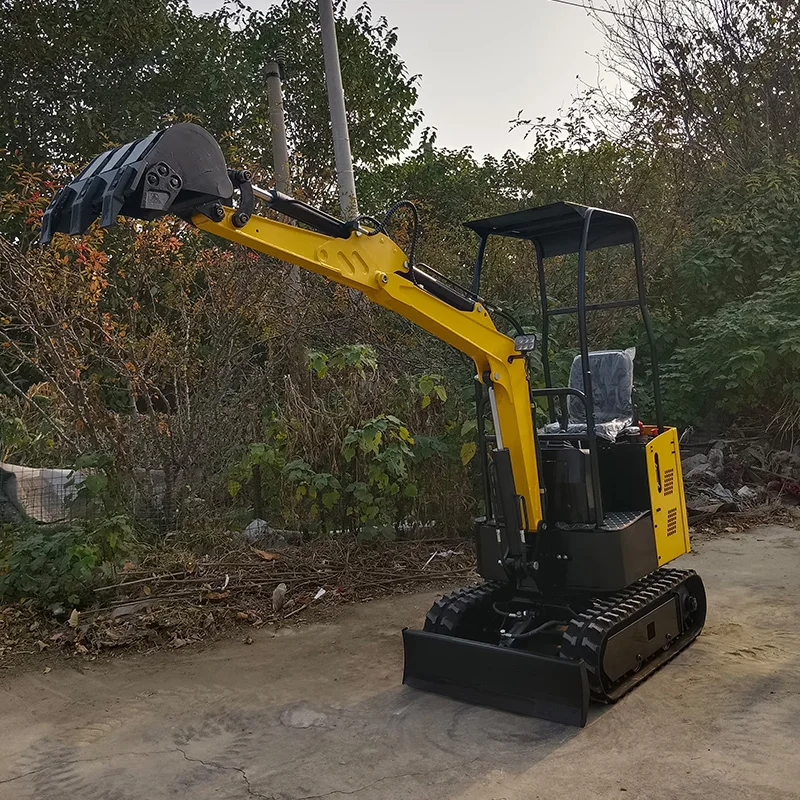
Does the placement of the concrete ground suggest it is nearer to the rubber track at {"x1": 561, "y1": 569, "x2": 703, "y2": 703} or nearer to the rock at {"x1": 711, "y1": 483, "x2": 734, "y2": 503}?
the rubber track at {"x1": 561, "y1": 569, "x2": 703, "y2": 703}

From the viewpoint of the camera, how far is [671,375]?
31.6 feet

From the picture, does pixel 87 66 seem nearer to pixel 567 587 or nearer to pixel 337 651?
pixel 337 651

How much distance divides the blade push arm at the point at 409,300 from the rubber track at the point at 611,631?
1.81 ft

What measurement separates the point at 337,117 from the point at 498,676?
23.6 feet

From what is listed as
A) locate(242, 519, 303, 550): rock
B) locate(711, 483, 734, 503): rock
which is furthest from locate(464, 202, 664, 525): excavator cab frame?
locate(711, 483, 734, 503): rock

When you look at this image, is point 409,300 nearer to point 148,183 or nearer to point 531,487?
point 531,487

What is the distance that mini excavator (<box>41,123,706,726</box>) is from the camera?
3535 mm

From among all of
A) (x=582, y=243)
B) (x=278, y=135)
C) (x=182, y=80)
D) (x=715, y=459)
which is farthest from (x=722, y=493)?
(x=182, y=80)

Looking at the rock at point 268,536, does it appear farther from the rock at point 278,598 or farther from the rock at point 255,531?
the rock at point 278,598

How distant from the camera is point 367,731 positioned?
155 inches

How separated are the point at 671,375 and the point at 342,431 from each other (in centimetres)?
457

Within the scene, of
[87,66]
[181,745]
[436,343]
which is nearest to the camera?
[181,745]

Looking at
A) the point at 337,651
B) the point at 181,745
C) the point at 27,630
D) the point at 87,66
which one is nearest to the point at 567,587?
the point at 337,651

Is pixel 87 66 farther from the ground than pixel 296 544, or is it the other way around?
pixel 87 66
